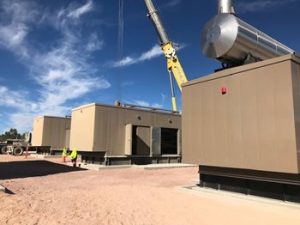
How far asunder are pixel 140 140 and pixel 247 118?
13.1 m

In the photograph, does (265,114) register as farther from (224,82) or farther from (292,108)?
(224,82)

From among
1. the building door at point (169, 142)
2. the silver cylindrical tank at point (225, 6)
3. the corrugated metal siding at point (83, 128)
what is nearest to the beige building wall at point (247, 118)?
the silver cylindrical tank at point (225, 6)

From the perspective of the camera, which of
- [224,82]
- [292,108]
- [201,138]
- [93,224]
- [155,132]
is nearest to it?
[93,224]

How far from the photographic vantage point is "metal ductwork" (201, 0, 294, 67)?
8.89 meters

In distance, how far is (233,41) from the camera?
8.84 m

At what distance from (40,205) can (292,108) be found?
659cm

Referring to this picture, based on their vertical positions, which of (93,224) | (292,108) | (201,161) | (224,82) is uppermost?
(224,82)

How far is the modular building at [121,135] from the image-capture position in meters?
19.1

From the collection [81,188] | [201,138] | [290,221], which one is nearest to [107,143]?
[81,188]

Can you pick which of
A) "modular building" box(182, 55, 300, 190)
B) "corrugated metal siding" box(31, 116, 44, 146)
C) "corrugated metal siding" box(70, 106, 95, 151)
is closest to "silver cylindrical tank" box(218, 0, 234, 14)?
"modular building" box(182, 55, 300, 190)

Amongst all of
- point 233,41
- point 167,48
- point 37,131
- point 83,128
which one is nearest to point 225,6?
point 233,41

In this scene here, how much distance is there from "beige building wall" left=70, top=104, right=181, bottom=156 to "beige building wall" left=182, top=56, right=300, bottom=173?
9.64m

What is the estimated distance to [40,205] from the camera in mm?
7586

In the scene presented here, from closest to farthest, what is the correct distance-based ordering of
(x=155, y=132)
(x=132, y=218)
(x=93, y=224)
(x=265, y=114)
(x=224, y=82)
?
(x=93, y=224)
(x=132, y=218)
(x=265, y=114)
(x=224, y=82)
(x=155, y=132)
